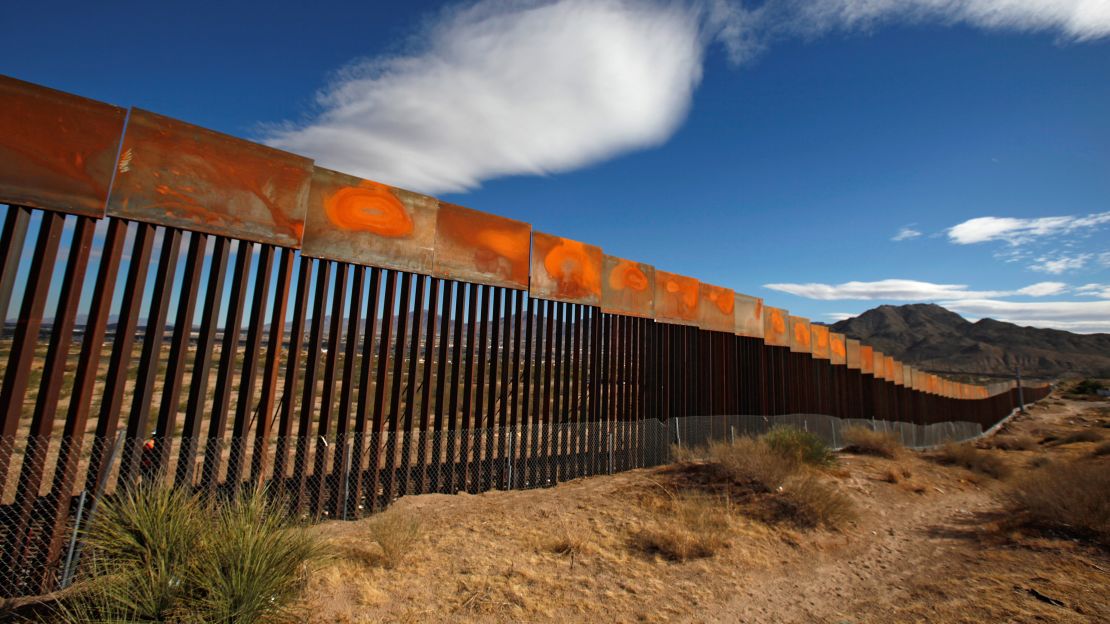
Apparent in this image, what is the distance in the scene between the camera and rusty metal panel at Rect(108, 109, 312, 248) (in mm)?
6070

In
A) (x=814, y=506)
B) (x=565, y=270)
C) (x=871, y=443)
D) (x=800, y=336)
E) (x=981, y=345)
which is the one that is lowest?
(x=814, y=506)

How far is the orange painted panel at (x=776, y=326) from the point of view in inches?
706

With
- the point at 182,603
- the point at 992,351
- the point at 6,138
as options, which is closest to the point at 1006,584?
the point at 182,603

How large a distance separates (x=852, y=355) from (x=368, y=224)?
2472 cm

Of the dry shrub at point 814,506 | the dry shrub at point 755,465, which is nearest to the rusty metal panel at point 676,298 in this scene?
the dry shrub at point 755,465

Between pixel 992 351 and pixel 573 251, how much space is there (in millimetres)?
158273

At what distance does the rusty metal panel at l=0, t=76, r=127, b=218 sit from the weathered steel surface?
660 cm

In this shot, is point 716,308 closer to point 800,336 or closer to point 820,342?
point 800,336

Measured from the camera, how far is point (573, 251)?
11281mm

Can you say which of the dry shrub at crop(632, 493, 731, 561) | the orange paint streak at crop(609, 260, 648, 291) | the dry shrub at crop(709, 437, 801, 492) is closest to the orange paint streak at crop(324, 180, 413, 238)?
the orange paint streak at crop(609, 260, 648, 291)

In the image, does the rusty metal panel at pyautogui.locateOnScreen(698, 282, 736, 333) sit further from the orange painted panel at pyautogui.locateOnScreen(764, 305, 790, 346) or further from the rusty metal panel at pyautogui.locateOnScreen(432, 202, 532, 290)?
the rusty metal panel at pyautogui.locateOnScreen(432, 202, 532, 290)

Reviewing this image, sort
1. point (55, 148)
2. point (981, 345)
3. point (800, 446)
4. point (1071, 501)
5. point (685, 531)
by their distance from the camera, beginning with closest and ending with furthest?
point (55, 148) → point (685, 531) → point (1071, 501) → point (800, 446) → point (981, 345)

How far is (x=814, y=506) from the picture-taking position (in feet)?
28.2

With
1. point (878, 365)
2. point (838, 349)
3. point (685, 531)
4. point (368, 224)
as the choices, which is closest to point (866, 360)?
point (878, 365)
